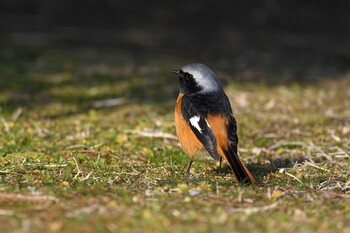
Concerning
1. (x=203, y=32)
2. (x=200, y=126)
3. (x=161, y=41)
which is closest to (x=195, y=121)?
(x=200, y=126)

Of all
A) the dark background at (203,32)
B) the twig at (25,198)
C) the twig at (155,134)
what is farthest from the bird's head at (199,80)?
the dark background at (203,32)

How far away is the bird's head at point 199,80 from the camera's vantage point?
22.1 feet

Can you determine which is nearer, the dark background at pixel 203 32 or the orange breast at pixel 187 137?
the orange breast at pixel 187 137

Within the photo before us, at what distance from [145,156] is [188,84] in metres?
0.89

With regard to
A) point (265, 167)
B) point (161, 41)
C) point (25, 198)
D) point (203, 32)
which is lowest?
point (265, 167)

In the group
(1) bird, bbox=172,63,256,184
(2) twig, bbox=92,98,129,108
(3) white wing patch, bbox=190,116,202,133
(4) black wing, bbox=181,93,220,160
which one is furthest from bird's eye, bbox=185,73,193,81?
(2) twig, bbox=92,98,129,108

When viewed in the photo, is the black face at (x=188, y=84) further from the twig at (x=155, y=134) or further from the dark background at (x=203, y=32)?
the dark background at (x=203, y=32)

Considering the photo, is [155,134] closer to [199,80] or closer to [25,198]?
[199,80]

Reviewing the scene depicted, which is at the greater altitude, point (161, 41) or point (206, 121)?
point (161, 41)

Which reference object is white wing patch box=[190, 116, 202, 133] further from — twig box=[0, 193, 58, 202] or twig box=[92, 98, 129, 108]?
twig box=[92, 98, 129, 108]

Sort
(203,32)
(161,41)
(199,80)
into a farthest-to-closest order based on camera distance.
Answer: (203,32) < (161,41) < (199,80)

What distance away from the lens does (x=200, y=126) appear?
6211 mm

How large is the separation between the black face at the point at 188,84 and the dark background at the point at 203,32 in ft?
16.0

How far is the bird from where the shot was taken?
602 cm
